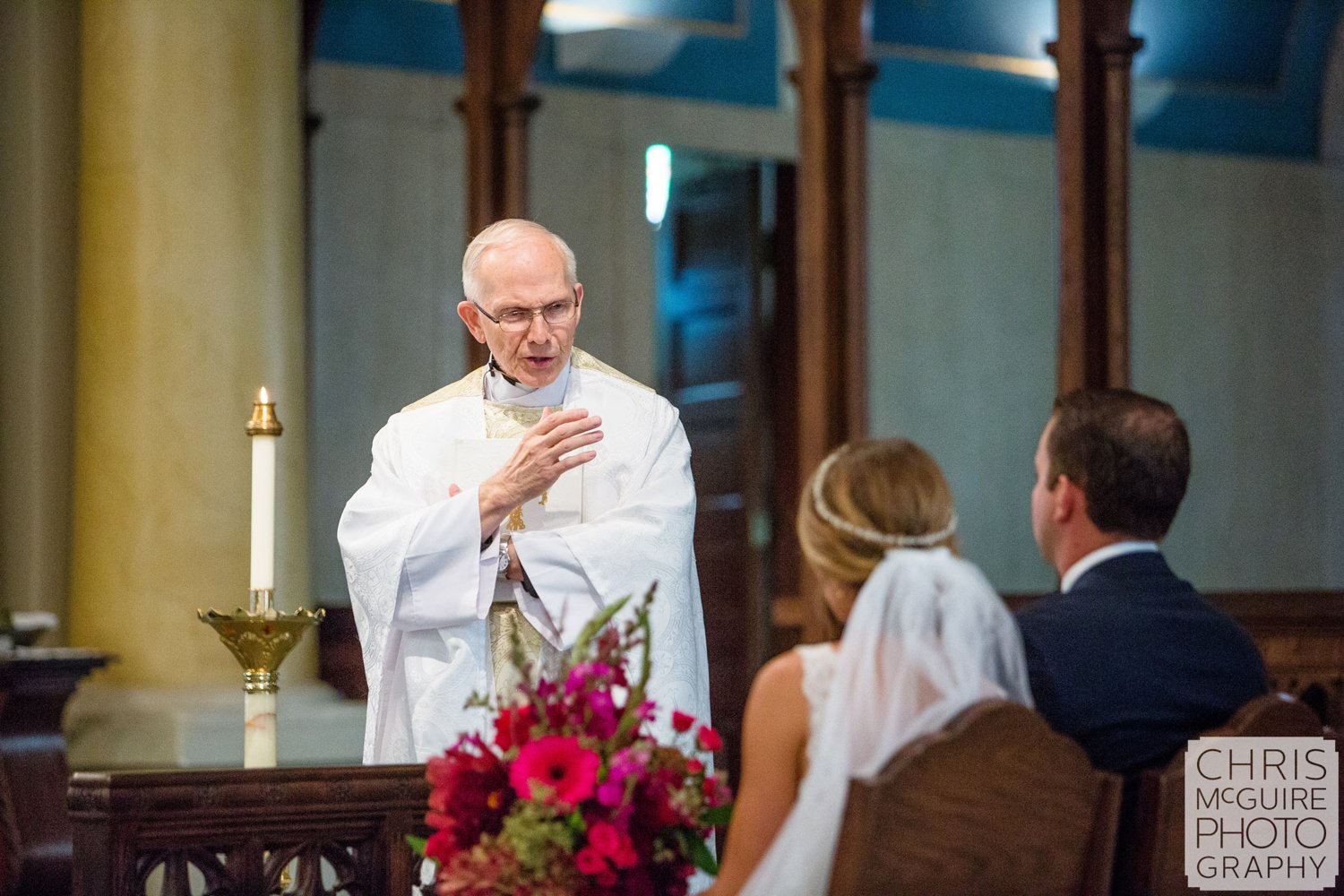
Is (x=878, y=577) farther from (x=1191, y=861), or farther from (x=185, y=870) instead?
(x=185, y=870)

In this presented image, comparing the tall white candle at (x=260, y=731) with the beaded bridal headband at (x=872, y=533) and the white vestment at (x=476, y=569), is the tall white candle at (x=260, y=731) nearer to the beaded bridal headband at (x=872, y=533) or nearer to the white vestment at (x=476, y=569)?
the white vestment at (x=476, y=569)

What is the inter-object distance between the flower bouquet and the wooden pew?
0.28 m

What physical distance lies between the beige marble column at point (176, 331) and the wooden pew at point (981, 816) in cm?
420

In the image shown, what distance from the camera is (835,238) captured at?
20.0 ft

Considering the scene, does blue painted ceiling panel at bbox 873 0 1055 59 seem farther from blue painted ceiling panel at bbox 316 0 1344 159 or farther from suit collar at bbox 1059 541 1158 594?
suit collar at bbox 1059 541 1158 594

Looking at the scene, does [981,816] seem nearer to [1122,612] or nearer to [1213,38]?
[1122,612]

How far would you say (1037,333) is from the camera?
32.1ft

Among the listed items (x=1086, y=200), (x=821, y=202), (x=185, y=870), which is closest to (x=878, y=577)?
(x=185, y=870)

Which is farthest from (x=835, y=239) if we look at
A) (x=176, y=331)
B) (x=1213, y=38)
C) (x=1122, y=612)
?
(x=1213, y=38)

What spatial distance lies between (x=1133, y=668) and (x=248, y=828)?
1281mm

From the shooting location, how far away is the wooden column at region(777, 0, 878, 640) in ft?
19.9

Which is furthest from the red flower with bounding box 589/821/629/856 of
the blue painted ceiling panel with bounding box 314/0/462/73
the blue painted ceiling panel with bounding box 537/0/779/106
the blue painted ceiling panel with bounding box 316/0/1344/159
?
the blue painted ceiling panel with bounding box 537/0/779/106

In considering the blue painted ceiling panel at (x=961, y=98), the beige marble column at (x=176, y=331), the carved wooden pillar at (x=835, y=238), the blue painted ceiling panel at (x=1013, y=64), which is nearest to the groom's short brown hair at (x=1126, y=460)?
the carved wooden pillar at (x=835, y=238)

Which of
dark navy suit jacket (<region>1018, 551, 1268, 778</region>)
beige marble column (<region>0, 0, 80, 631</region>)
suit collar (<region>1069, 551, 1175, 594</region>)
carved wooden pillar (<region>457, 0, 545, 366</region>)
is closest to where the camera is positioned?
dark navy suit jacket (<region>1018, 551, 1268, 778</region>)
